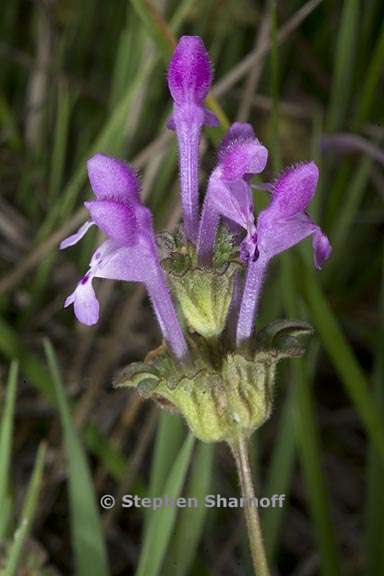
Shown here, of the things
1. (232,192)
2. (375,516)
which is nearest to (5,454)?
(232,192)

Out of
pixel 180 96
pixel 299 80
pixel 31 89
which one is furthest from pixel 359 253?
pixel 180 96

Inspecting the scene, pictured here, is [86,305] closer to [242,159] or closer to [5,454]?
[242,159]

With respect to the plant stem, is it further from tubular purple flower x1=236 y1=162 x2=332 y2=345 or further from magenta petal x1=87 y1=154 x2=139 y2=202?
magenta petal x1=87 y1=154 x2=139 y2=202

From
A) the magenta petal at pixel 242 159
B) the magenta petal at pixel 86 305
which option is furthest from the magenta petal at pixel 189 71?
the magenta petal at pixel 86 305

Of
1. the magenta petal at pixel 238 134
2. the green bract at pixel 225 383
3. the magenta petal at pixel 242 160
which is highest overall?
the magenta petal at pixel 238 134

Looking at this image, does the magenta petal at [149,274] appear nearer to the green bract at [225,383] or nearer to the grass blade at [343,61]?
the green bract at [225,383]

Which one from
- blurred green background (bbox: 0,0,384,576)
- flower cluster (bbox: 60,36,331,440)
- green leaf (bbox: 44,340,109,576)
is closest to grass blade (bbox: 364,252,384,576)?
blurred green background (bbox: 0,0,384,576)
